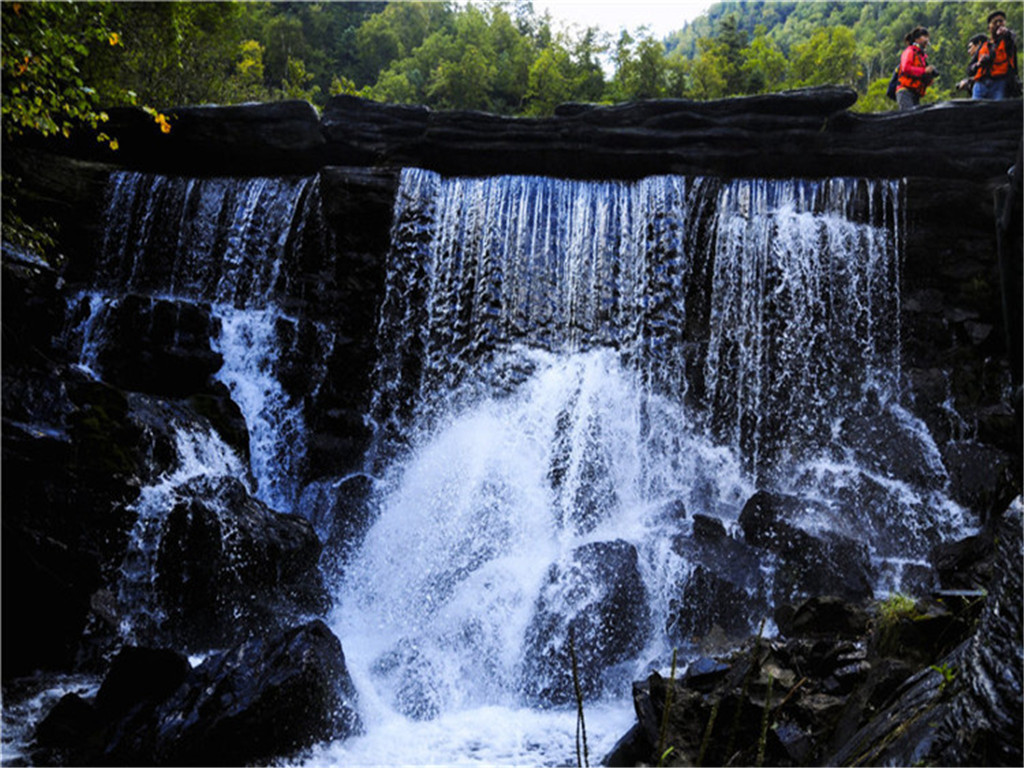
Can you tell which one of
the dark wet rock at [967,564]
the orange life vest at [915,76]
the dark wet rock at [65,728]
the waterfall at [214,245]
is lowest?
the dark wet rock at [65,728]

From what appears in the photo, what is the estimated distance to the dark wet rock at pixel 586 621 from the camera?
7727 millimetres

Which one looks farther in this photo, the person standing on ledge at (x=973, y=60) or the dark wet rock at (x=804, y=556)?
the person standing on ledge at (x=973, y=60)

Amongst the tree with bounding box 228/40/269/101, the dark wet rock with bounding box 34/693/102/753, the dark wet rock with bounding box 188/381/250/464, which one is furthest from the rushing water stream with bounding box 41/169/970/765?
the tree with bounding box 228/40/269/101

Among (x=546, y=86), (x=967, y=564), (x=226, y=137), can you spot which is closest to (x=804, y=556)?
(x=967, y=564)

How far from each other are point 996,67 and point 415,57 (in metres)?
25.4

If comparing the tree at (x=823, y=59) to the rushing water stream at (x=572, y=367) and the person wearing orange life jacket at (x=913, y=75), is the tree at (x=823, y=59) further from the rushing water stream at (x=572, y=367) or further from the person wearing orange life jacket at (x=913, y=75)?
the rushing water stream at (x=572, y=367)

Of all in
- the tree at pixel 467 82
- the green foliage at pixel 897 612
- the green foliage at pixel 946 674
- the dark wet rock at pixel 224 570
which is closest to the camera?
the green foliage at pixel 946 674

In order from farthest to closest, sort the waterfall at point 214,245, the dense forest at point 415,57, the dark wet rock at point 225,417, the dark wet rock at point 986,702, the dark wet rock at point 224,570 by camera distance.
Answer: the dense forest at point 415,57 → the waterfall at point 214,245 → the dark wet rock at point 225,417 → the dark wet rock at point 224,570 → the dark wet rock at point 986,702

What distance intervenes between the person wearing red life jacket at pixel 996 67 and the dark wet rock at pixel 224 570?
542 inches

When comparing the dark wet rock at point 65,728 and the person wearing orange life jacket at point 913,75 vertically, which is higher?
the person wearing orange life jacket at point 913,75

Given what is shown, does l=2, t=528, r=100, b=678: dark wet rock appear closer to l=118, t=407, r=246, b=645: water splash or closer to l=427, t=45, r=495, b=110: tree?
l=118, t=407, r=246, b=645: water splash

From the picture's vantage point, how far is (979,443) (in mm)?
11664

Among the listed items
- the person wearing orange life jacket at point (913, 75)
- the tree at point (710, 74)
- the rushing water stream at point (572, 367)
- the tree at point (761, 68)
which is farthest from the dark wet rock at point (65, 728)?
the tree at point (761, 68)

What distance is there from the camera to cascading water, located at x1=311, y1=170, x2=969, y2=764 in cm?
902
